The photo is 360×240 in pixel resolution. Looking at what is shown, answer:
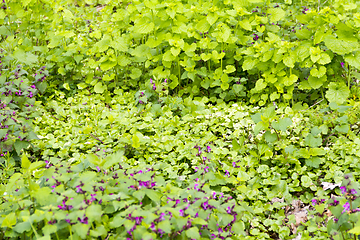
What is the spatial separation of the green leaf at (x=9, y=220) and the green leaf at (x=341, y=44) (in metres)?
3.45

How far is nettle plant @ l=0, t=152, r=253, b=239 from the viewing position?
1.93 metres

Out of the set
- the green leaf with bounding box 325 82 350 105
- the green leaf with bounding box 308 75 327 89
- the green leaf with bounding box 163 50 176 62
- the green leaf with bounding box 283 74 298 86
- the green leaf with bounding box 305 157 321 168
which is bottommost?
the green leaf with bounding box 305 157 321 168

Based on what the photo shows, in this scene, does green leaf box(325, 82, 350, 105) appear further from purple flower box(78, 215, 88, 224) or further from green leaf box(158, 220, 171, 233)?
purple flower box(78, 215, 88, 224)

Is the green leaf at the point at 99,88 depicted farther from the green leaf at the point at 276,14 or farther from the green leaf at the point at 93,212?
the green leaf at the point at 93,212

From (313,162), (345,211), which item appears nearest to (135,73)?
(313,162)

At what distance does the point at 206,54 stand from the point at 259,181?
1857mm

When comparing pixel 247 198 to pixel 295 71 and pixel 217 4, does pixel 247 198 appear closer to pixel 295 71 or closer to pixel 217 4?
pixel 295 71

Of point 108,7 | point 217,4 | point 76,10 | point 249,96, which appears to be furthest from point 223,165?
point 76,10

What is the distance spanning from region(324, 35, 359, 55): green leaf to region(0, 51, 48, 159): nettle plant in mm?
3273

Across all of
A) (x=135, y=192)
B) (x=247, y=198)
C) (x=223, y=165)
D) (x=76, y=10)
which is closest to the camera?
(x=135, y=192)

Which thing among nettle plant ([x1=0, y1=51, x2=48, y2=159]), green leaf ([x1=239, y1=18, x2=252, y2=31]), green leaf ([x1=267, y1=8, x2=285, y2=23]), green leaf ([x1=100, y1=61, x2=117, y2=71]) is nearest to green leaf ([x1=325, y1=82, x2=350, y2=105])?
green leaf ([x1=267, y1=8, x2=285, y2=23])

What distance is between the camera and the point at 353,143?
3160 mm

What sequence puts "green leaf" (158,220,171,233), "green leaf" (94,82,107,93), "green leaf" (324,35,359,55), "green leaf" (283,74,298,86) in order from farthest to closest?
"green leaf" (94,82,107,93) → "green leaf" (283,74,298,86) → "green leaf" (324,35,359,55) → "green leaf" (158,220,171,233)

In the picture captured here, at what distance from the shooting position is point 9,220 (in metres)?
2.06
